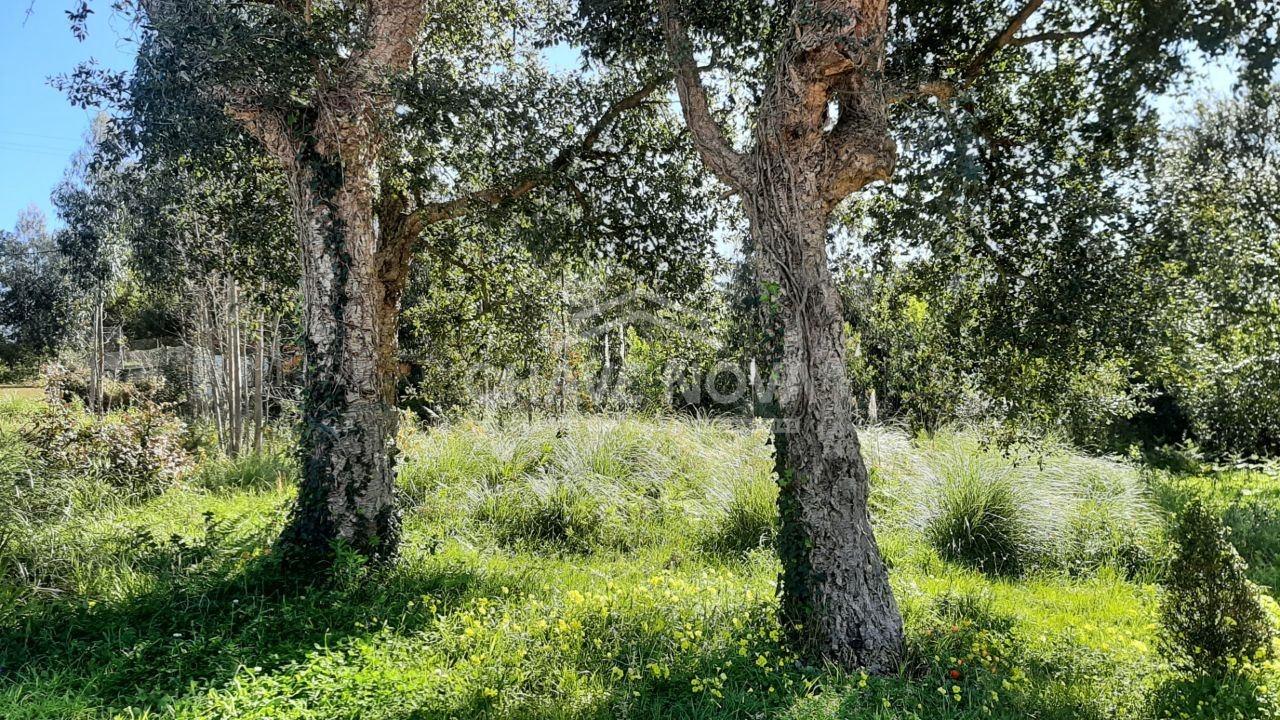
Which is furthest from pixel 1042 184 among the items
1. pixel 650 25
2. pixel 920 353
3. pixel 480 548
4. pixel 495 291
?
pixel 480 548

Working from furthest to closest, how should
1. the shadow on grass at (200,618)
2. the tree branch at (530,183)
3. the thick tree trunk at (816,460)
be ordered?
the tree branch at (530,183) < the thick tree trunk at (816,460) < the shadow on grass at (200,618)

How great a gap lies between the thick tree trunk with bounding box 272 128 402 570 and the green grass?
365 millimetres

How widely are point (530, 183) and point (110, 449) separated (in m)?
5.53

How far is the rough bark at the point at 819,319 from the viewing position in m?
3.59

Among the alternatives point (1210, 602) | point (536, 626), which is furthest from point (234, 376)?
point (1210, 602)

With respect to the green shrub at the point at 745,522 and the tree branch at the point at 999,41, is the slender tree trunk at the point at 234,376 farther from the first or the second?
the tree branch at the point at 999,41

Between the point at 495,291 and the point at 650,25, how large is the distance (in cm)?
279

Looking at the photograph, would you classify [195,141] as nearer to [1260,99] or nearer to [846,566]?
[846,566]

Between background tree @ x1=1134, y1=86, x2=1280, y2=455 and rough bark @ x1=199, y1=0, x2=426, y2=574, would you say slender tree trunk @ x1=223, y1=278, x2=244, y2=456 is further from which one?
background tree @ x1=1134, y1=86, x2=1280, y2=455

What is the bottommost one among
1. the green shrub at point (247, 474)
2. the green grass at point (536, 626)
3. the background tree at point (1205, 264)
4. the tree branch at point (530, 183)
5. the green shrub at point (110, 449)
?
the green grass at point (536, 626)

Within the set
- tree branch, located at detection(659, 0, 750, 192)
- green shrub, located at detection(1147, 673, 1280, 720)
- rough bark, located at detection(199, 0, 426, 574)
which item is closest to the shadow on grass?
rough bark, located at detection(199, 0, 426, 574)

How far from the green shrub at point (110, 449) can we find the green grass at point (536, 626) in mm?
852

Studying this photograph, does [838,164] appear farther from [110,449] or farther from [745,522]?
[110,449]

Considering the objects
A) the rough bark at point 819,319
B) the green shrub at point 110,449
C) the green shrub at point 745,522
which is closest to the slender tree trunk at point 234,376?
the green shrub at point 110,449
